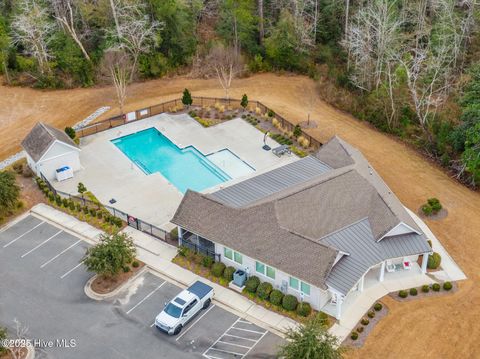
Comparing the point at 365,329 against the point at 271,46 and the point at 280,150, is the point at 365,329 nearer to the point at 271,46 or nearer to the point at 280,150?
the point at 280,150

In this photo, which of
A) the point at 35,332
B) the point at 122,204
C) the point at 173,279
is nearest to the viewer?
the point at 35,332

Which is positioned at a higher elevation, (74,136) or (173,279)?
(74,136)

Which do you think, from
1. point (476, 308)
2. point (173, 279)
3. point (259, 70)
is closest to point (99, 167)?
point (173, 279)

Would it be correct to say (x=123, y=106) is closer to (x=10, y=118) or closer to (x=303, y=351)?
(x=10, y=118)

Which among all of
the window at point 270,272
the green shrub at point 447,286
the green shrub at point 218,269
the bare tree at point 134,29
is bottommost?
the green shrub at point 447,286

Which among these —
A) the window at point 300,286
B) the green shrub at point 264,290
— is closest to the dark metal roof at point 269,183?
the green shrub at point 264,290

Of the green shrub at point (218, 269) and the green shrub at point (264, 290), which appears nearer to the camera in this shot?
the green shrub at point (264, 290)

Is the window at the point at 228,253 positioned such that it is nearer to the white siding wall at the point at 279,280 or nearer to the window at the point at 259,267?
the white siding wall at the point at 279,280
